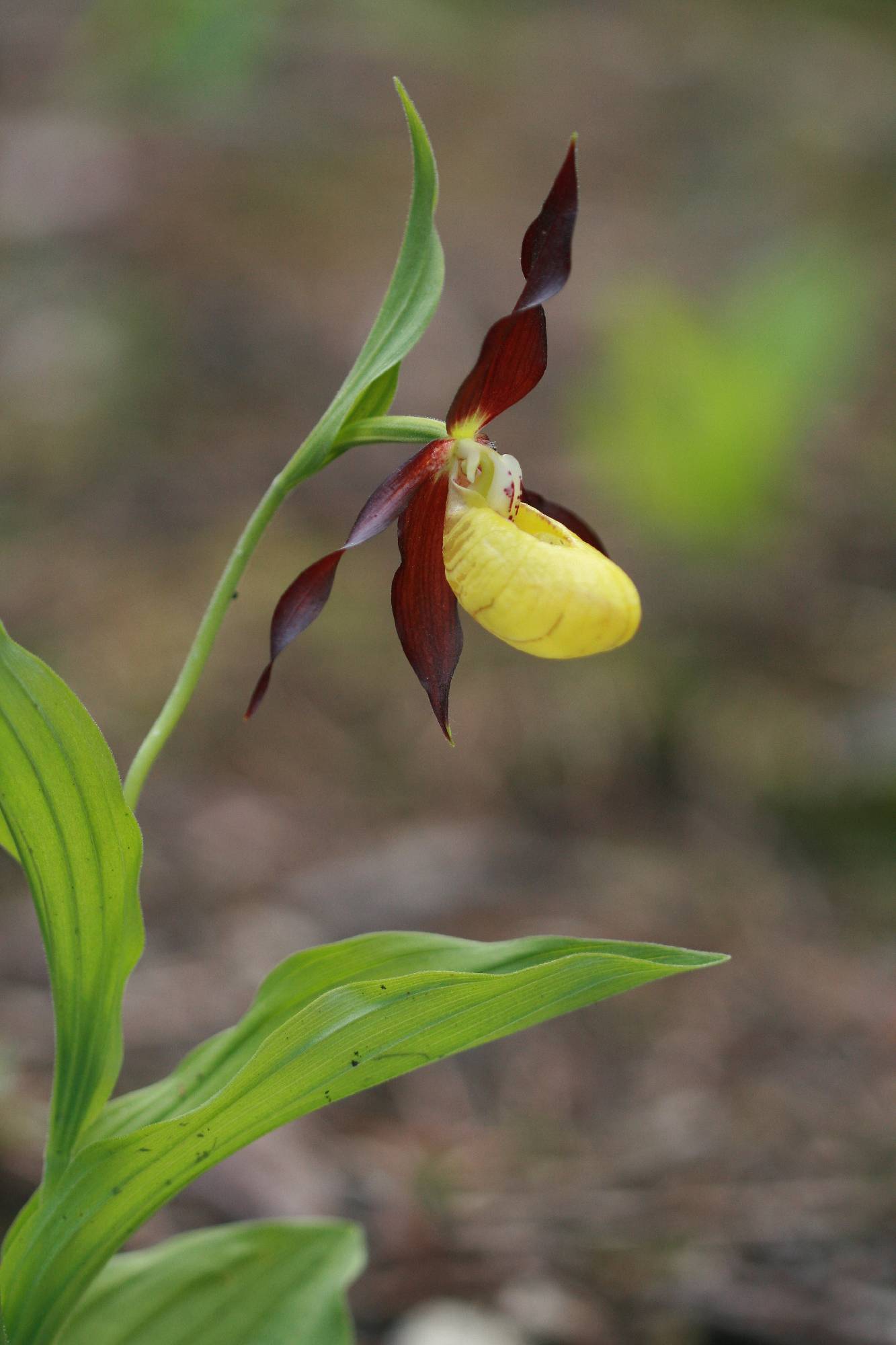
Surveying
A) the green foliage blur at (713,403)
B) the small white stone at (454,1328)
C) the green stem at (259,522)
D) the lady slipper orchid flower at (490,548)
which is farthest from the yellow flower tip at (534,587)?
the green foliage blur at (713,403)

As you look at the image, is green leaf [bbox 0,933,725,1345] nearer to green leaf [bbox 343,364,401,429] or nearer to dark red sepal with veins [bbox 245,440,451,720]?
dark red sepal with veins [bbox 245,440,451,720]

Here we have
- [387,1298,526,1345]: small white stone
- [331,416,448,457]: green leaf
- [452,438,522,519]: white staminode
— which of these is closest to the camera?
[331,416,448,457]: green leaf

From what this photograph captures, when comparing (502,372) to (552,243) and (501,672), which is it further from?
(501,672)

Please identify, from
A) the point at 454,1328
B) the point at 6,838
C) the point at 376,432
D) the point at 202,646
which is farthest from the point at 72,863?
the point at 454,1328

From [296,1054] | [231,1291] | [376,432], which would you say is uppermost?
[376,432]

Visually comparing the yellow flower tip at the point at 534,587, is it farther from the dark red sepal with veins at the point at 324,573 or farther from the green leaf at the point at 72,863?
the green leaf at the point at 72,863

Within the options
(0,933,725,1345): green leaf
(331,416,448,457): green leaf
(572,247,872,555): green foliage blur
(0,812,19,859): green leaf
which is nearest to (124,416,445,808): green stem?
(331,416,448,457): green leaf
